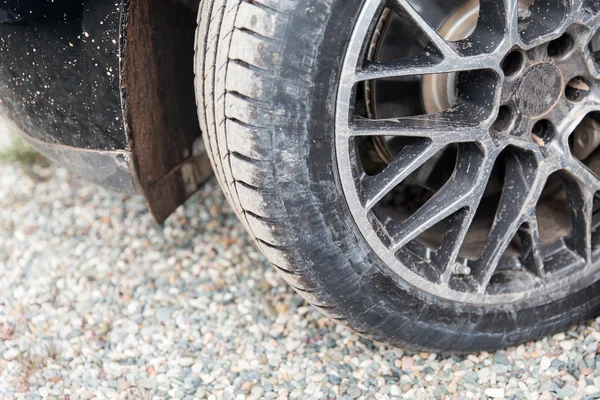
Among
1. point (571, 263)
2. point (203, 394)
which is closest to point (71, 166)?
point (203, 394)

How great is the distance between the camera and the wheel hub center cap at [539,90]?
1919 millimetres

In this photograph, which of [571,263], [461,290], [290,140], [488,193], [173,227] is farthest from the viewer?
[173,227]

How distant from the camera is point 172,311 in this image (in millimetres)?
2561

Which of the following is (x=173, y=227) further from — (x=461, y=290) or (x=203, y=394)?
(x=461, y=290)

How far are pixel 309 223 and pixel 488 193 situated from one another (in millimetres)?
932

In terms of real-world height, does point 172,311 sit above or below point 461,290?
below

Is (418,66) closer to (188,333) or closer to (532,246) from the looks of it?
(532,246)

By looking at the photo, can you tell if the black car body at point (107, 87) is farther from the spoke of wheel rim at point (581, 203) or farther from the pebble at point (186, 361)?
the spoke of wheel rim at point (581, 203)

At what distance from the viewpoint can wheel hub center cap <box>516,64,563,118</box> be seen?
6.30 feet

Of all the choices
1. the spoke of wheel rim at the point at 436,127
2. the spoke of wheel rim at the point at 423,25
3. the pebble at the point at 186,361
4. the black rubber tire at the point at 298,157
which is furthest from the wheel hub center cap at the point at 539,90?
the pebble at the point at 186,361

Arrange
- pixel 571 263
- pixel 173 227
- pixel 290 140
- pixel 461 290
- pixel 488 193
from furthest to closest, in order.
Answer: pixel 173 227
pixel 488 193
pixel 571 263
pixel 461 290
pixel 290 140

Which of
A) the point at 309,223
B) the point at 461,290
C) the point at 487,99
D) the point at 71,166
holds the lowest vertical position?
the point at 71,166

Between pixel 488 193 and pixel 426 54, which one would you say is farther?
pixel 488 193

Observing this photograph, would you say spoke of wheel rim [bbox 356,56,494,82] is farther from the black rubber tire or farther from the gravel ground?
the gravel ground
